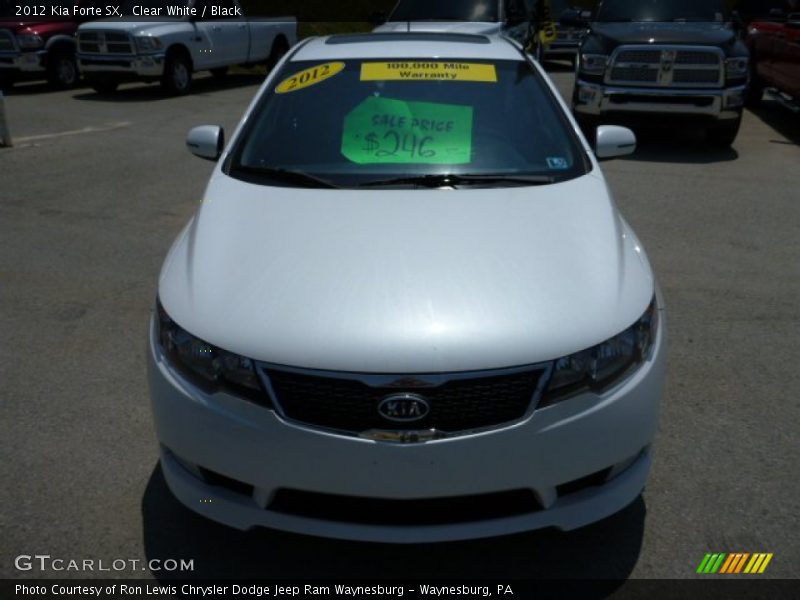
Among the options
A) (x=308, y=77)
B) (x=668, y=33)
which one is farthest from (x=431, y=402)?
(x=668, y=33)

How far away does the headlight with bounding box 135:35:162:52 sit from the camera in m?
14.6

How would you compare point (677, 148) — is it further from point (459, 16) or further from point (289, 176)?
point (289, 176)

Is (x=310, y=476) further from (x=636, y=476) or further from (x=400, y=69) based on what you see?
(x=400, y=69)

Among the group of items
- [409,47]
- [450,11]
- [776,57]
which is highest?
[409,47]

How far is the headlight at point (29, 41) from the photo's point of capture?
1507 cm

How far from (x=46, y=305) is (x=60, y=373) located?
1099 millimetres

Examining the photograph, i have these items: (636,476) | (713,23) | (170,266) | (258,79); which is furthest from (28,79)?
(636,476)

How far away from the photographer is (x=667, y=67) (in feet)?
32.3

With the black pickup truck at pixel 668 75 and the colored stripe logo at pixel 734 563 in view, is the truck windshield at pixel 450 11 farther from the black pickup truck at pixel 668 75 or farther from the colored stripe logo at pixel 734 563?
the colored stripe logo at pixel 734 563

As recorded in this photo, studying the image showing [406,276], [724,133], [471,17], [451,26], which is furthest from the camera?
[471,17]

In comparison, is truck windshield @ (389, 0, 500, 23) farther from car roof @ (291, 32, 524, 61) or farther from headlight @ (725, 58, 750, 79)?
car roof @ (291, 32, 524, 61)

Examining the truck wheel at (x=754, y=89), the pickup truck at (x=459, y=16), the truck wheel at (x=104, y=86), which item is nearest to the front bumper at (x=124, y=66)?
the truck wheel at (x=104, y=86)

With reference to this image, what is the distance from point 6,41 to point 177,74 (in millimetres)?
3059

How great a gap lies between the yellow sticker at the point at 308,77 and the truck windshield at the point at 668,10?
25.5 feet
